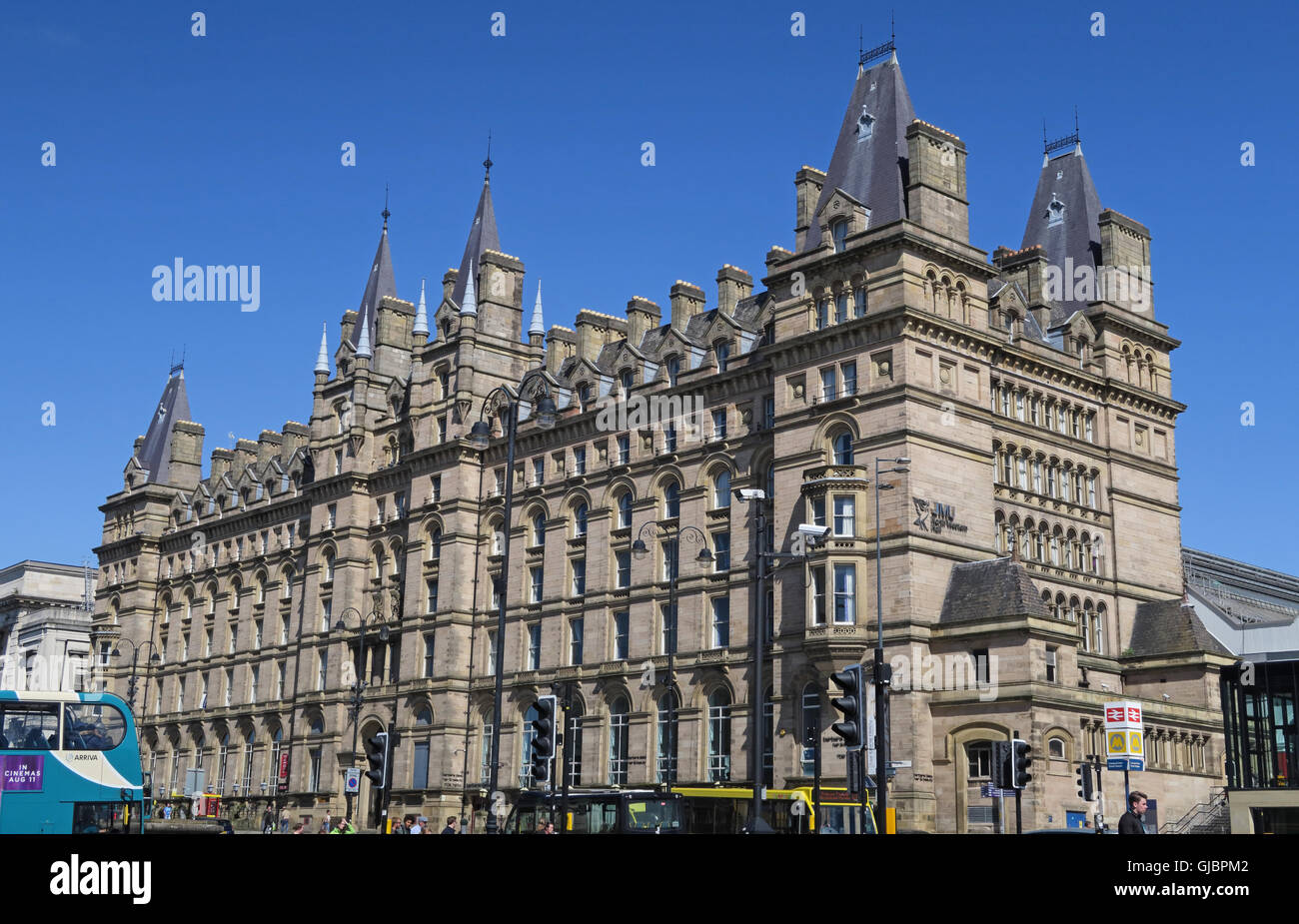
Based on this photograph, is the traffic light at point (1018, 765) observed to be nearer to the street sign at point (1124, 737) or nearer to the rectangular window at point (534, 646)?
the street sign at point (1124, 737)

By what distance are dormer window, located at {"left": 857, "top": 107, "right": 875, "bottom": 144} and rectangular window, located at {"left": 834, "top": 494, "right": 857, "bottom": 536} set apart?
51.0 feet

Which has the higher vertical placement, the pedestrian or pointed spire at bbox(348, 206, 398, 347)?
pointed spire at bbox(348, 206, 398, 347)

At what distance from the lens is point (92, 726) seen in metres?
32.6

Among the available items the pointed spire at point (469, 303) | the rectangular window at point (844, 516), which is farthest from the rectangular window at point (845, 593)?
the pointed spire at point (469, 303)

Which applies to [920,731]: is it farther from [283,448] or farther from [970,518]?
[283,448]

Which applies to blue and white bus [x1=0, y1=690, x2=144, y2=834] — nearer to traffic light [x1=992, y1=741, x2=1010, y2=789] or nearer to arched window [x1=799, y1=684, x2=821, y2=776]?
traffic light [x1=992, y1=741, x2=1010, y2=789]

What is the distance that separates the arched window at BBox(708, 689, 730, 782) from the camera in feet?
178

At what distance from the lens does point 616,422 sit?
63.4 meters

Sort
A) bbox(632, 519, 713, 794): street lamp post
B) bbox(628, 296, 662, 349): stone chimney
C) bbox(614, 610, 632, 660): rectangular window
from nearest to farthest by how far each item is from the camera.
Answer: bbox(632, 519, 713, 794): street lamp post < bbox(614, 610, 632, 660): rectangular window < bbox(628, 296, 662, 349): stone chimney

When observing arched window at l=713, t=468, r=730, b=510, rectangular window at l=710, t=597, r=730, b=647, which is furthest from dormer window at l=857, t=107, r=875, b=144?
rectangular window at l=710, t=597, r=730, b=647

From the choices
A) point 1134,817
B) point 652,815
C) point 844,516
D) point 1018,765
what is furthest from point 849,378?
point 1134,817

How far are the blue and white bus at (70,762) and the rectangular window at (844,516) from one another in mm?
26057

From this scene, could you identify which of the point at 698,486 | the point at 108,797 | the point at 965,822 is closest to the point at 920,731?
the point at 965,822

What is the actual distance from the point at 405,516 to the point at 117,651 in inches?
1357
